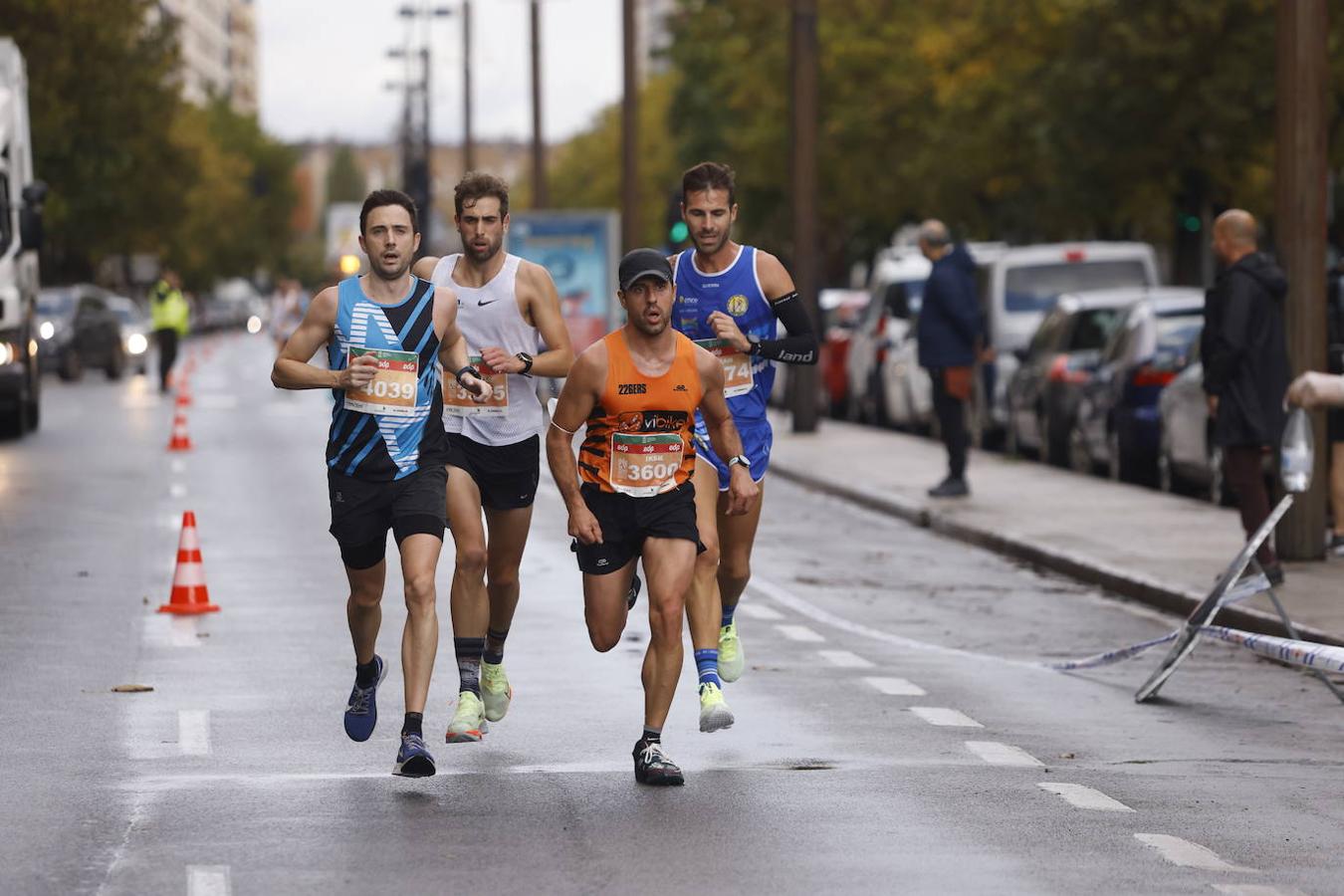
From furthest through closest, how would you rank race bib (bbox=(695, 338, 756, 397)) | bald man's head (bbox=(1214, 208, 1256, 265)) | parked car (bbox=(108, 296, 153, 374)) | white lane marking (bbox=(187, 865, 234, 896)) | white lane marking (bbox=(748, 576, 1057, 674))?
1. parked car (bbox=(108, 296, 153, 374))
2. bald man's head (bbox=(1214, 208, 1256, 265))
3. white lane marking (bbox=(748, 576, 1057, 674))
4. race bib (bbox=(695, 338, 756, 397))
5. white lane marking (bbox=(187, 865, 234, 896))

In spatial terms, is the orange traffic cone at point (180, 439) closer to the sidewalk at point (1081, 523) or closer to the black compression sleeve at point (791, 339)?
the sidewalk at point (1081, 523)

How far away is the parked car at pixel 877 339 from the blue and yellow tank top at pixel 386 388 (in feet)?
70.5

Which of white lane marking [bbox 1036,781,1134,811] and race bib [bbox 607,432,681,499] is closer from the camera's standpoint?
white lane marking [bbox 1036,781,1134,811]

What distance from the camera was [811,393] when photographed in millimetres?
31109

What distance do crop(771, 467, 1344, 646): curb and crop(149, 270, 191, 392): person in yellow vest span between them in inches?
844

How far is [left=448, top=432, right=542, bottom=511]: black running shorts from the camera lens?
9.52 meters

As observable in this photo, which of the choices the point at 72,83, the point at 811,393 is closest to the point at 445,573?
the point at 811,393

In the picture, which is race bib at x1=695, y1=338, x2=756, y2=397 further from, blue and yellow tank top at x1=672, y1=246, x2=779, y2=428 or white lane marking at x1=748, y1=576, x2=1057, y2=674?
white lane marking at x1=748, y1=576, x2=1057, y2=674

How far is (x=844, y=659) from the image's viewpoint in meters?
12.5

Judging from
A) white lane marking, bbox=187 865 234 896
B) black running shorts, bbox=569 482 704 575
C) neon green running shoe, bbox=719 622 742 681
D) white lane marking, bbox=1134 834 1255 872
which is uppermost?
black running shorts, bbox=569 482 704 575

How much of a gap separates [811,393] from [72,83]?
34.1m

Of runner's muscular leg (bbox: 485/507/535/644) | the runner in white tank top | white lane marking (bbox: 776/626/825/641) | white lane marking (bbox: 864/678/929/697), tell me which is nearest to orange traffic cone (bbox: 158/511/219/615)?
white lane marking (bbox: 776/626/825/641)

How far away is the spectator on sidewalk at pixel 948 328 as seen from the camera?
21234 mm

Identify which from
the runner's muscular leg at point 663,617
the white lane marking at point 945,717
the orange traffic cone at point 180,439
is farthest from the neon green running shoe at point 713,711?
the orange traffic cone at point 180,439
